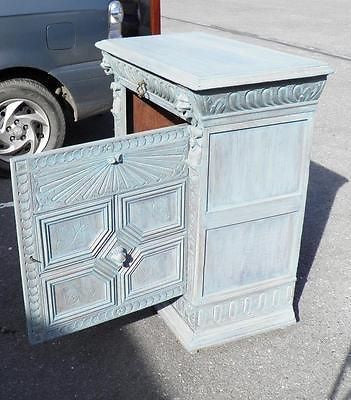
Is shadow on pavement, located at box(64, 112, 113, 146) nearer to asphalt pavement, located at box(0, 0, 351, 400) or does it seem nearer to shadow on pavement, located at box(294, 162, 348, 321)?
asphalt pavement, located at box(0, 0, 351, 400)

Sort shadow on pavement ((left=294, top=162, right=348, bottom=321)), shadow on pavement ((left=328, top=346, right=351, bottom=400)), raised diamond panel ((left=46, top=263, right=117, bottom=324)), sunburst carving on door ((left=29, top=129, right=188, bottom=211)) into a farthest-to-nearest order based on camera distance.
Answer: shadow on pavement ((left=294, top=162, right=348, bottom=321))
shadow on pavement ((left=328, top=346, right=351, bottom=400))
raised diamond panel ((left=46, top=263, right=117, bottom=324))
sunburst carving on door ((left=29, top=129, right=188, bottom=211))

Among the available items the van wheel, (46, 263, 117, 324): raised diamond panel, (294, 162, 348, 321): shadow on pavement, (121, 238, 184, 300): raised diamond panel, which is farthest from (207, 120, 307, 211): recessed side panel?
the van wheel

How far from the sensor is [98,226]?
7.87 feet

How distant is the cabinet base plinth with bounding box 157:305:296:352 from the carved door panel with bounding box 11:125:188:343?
26cm

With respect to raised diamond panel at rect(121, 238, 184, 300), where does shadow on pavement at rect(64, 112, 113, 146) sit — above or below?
below

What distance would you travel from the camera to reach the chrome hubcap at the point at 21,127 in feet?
14.4

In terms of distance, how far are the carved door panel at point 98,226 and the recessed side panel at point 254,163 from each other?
0.47ft

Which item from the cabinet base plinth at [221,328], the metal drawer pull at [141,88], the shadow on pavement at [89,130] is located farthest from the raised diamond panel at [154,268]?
the shadow on pavement at [89,130]

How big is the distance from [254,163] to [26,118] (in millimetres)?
2444

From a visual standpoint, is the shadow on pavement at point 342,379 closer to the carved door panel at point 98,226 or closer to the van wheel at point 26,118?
the carved door panel at point 98,226

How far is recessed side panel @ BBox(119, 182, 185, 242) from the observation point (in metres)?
2.44

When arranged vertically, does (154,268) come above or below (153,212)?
below

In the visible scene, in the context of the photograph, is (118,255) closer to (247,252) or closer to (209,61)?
(247,252)

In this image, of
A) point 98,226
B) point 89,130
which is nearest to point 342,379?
point 98,226
